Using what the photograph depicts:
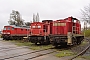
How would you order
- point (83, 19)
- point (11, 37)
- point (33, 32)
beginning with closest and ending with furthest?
point (33, 32) → point (11, 37) → point (83, 19)

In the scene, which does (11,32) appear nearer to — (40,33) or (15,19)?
(40,33)

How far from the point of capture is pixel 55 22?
16312 mm

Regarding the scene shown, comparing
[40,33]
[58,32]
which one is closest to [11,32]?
[40,33]

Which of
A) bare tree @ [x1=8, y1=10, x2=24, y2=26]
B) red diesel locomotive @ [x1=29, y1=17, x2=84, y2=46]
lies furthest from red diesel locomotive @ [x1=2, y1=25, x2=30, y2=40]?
bare tree @ [x1=8, y1=10, x2=24, y2=26]

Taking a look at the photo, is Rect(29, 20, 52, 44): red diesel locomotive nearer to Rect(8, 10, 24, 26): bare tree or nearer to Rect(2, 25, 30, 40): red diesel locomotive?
Rect(2, 25, 30, 40): red diesel locomotive

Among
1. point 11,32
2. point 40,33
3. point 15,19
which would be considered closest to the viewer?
point 40,33

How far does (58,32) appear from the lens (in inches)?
640

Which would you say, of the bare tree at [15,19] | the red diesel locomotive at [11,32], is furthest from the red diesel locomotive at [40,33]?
the bare tree at [15,19]

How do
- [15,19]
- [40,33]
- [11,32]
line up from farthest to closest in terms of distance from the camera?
[15,19] < [11,32] < [40,33]

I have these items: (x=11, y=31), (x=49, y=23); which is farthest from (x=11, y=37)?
(x=49, y=23)

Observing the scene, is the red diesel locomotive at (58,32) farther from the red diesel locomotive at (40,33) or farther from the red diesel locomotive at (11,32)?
the red diesel locomotive at (11,32)

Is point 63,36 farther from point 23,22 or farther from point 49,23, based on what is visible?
point 23,22

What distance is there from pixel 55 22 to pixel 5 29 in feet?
52.3

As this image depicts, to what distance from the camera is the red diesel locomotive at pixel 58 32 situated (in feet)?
48.8
